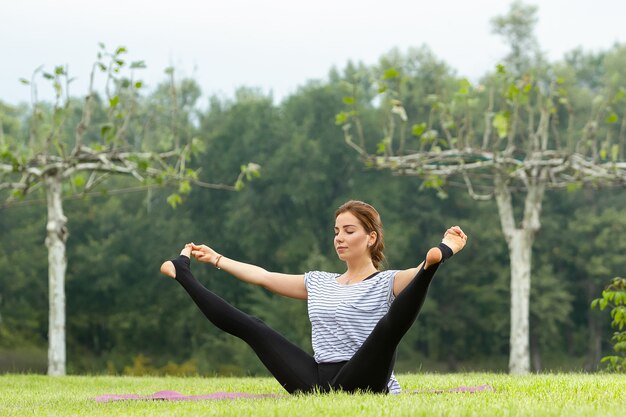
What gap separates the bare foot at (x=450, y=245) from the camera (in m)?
4.91

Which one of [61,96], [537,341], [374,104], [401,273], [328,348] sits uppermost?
[374,104]

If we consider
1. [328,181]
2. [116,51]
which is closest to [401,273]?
[116,51]

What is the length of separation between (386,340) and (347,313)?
48cm

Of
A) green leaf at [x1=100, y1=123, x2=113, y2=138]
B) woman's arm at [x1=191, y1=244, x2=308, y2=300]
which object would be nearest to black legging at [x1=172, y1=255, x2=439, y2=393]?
woman's arm at [x1=191, y1=244, x2=308, y2=300]

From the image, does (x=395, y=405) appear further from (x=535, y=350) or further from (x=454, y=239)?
(x=535, y=350)

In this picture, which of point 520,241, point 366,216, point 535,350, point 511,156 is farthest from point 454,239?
point 535,350

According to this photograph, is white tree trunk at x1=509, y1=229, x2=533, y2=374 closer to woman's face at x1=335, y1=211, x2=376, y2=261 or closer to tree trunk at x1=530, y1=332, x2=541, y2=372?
woman's face at x1=335, y1=211, x2=376, y2=261

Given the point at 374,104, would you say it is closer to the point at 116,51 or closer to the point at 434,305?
the point at 434,305

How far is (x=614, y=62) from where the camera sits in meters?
36.5

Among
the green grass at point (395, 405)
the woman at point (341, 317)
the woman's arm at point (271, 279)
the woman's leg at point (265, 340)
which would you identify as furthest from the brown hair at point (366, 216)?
the green grass at point (395, 405)

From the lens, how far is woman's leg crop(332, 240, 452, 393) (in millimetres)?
5035

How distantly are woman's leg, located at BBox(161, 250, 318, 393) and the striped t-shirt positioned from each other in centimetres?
12

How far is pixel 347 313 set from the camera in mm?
5742

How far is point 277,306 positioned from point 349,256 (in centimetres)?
2907
